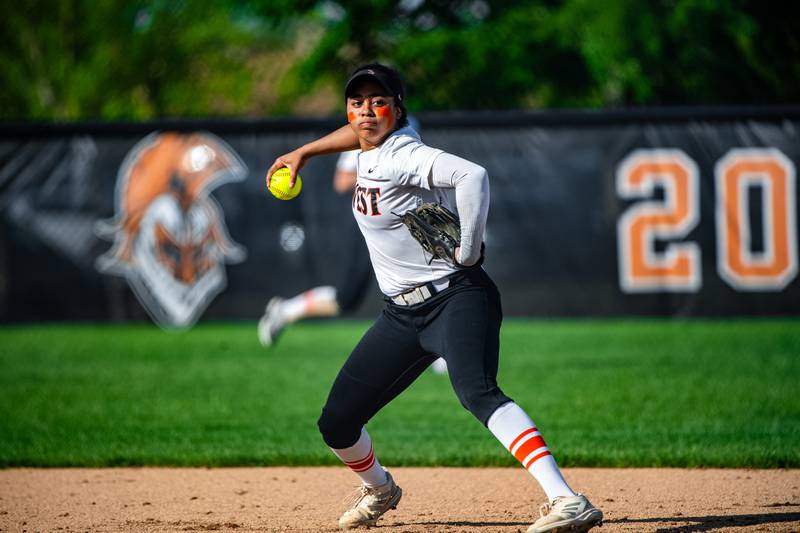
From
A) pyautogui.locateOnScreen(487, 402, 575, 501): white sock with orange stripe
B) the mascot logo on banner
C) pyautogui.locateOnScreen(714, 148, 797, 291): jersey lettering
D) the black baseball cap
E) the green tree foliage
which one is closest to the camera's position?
pyautogui.locateOnScreen(487, 402, 575, 501): white sock with orange stripe

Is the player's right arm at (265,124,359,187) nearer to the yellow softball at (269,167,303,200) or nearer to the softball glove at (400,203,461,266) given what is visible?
the yellow softball at (269,167,303,200)

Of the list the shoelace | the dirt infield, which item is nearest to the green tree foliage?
the dirt infield

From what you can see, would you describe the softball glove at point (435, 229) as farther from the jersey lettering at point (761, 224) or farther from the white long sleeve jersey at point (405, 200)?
the jersey lettering at point (761, 224)

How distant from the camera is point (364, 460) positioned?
4.57 m

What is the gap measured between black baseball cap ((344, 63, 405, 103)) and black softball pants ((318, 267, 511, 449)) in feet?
2.50

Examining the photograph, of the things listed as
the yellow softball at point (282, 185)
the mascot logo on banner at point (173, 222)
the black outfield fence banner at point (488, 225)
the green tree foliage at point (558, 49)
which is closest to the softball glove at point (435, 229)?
the yellow softball at point (282, 185)

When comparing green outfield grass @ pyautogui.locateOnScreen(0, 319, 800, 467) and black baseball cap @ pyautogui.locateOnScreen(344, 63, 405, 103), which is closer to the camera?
black baseball cap @ pyautogui.locateOnScreen(344, 63, 405, 103)

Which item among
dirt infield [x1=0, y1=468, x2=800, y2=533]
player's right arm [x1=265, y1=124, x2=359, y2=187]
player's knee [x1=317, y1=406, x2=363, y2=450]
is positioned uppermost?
player's right arm [x1=265, y1=124, x2=359, y2=187]

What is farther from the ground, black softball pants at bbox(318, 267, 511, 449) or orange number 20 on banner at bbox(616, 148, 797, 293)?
orange number 20 on banner at bbox(616, 148, 797, 293)

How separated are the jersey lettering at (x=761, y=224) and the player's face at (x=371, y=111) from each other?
7200mm

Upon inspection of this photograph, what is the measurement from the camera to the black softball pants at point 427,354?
4082mm

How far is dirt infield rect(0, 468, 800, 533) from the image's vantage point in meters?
4.68

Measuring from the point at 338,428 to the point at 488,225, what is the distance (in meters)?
6.88

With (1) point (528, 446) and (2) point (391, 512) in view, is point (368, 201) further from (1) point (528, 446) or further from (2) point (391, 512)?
(2) point (391, 512)
